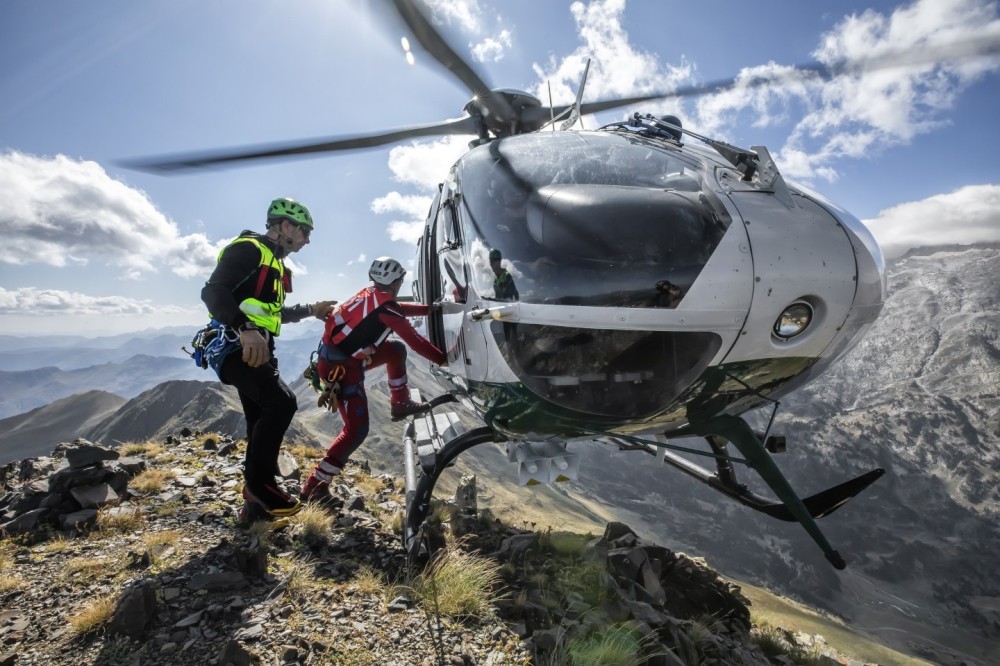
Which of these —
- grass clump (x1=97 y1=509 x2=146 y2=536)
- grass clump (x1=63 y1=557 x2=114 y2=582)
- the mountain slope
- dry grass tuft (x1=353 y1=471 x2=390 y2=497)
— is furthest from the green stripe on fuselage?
the mountain slope

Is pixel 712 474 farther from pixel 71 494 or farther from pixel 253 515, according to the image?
pixel 71 494

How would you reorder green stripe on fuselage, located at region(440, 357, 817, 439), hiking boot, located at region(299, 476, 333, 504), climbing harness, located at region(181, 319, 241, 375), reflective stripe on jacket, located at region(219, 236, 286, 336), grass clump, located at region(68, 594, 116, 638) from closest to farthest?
green stripe on fuselage, located at region(440, 357, 817, 439)
grass clump, located at region(68, 594, 116, 638)
reflective stripe on jacket, located at region(219, 236, 286, 336)
climbing harness, located at region(181, 319, 241, 375)
hiking boot, located at region(299, 476, 333, 504)

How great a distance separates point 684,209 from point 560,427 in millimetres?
1725

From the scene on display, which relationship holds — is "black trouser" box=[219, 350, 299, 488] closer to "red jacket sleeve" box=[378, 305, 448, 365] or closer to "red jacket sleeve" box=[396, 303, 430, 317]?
"red jacket sleeve" box=[378, 305, 448, 365]

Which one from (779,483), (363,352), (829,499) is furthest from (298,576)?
(829,499)

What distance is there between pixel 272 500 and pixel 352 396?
153cm

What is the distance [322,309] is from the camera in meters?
5.87

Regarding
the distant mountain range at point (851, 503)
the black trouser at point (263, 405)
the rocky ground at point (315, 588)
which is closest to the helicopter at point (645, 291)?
the rocky ground at point (315, 588)

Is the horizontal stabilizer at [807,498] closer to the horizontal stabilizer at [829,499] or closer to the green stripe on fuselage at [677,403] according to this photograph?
the horizontal stabilizer at [829,499]

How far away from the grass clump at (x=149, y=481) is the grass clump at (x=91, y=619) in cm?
292

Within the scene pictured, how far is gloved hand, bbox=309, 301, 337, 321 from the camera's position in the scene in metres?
5.84

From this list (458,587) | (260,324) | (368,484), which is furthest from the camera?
(368,484)

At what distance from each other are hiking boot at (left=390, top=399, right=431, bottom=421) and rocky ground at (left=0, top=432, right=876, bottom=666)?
1233mm

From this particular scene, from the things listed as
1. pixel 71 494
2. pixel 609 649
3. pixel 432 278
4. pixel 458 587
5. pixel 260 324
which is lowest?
pixel 609 649
